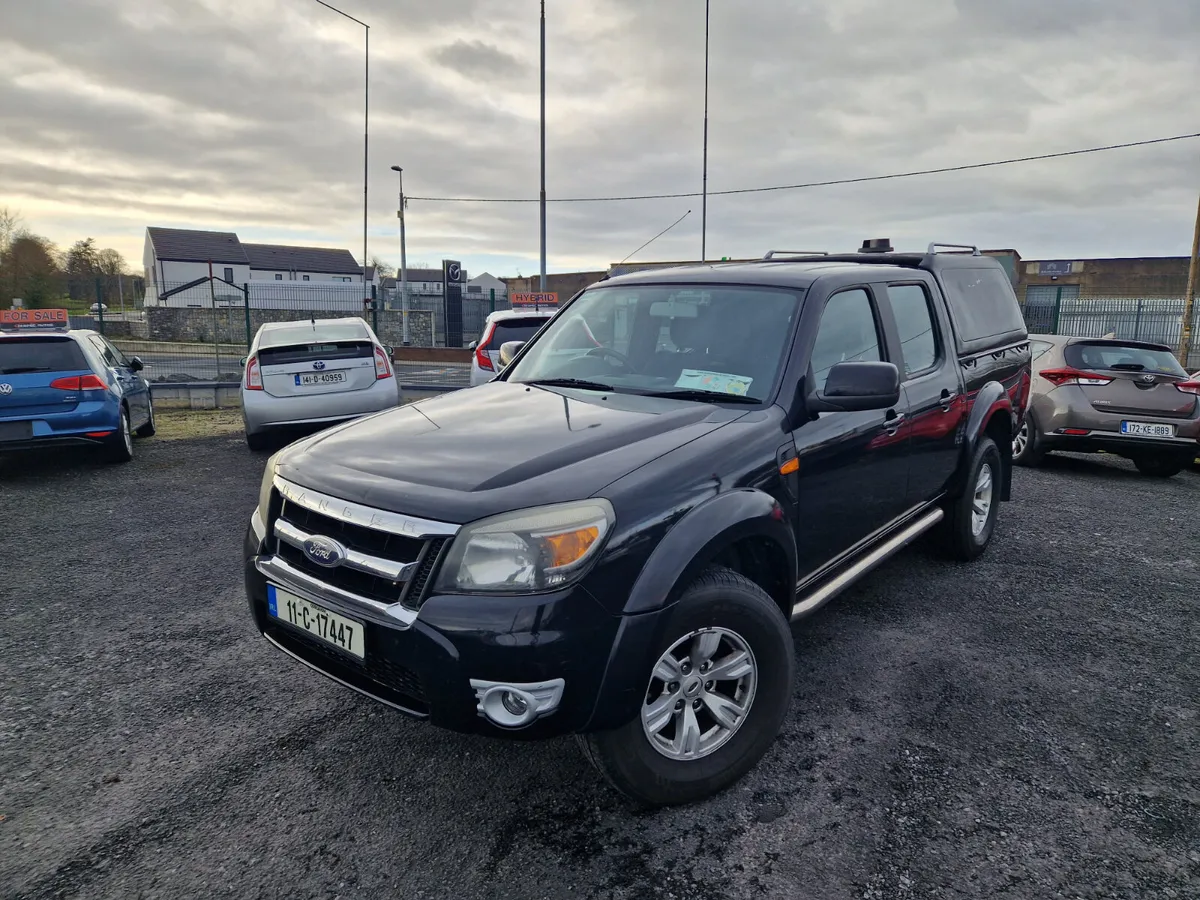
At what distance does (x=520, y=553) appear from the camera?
221 centimetres

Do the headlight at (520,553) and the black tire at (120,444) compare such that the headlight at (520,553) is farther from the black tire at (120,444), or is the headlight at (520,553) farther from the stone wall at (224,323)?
the stone wall at (224,323)

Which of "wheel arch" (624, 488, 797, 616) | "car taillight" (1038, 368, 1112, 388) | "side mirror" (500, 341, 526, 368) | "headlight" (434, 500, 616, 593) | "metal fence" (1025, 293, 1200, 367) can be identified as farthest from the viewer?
"metal fence" (1025, 293, 1200, 367)

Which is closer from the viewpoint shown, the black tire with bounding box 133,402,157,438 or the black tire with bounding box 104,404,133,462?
the black tire with bounding box 104,404,133,462

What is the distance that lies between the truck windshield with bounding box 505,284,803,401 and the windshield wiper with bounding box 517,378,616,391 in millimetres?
10

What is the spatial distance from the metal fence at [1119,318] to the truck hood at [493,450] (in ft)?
63.1

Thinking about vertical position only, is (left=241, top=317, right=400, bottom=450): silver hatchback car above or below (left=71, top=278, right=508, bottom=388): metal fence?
below

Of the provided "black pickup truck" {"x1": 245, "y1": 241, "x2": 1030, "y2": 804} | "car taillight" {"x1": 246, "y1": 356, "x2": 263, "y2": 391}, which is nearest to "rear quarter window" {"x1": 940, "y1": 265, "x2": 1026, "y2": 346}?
"black pickup truck" {"x1": 245, "y1": 241, "x2": 1030, "y2": 804}

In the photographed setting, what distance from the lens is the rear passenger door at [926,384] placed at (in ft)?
13.1

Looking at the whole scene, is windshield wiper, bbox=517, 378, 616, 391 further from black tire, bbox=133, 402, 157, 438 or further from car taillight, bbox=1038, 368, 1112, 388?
black tire, bbox=133, 402, 157, 438

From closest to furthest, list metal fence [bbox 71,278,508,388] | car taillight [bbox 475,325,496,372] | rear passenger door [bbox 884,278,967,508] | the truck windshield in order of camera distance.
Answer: the truck windshield < rear passenger door [bbox 884,278,967,508] < car taillight [bbox 475,325,496,372] < metal fence [bbox 71,278,508,388]

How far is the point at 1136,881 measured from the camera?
226 cm

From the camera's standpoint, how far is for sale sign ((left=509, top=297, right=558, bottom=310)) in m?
20.8

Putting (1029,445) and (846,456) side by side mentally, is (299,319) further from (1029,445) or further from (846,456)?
(846,456)

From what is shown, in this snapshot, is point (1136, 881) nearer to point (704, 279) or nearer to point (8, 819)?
point (704, 279)
